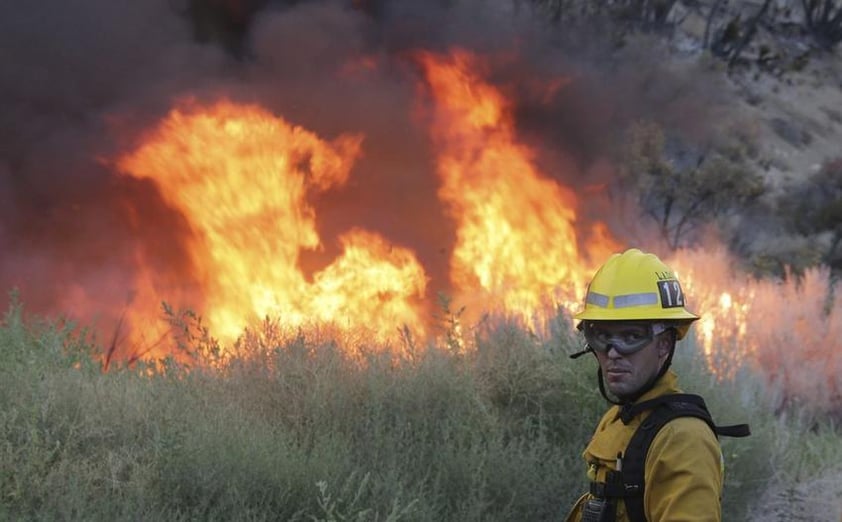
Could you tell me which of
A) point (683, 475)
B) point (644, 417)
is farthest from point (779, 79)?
point (683, 475)

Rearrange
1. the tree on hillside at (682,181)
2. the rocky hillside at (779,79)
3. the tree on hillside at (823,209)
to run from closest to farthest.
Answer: the tree on hillside at (682,181) < the tree on hillside at (823,209) < the rocky hillside at (779,79)

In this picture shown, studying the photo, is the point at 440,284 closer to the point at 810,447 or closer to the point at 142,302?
the point at 142,302

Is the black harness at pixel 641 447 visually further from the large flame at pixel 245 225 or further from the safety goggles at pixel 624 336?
the large flame at pixel 245 225

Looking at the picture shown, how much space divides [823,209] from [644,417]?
73.2 feet

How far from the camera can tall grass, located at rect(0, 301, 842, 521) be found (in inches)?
178

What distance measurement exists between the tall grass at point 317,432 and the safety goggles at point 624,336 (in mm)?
1645

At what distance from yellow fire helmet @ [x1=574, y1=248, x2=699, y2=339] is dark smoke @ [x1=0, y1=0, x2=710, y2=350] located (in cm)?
665

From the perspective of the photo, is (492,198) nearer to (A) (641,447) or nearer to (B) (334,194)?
(B) (334,194)

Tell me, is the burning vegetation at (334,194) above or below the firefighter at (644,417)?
above

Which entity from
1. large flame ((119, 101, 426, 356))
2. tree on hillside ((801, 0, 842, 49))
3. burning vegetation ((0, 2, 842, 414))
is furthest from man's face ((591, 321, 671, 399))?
tree on hillside ((801, 0, 842, 49))

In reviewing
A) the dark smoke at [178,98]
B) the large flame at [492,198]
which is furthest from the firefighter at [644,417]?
the large flame at [492,198]

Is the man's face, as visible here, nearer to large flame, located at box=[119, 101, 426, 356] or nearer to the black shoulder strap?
the black shoulder strap

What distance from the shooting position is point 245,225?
29.7ft

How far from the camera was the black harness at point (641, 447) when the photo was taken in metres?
2.57
